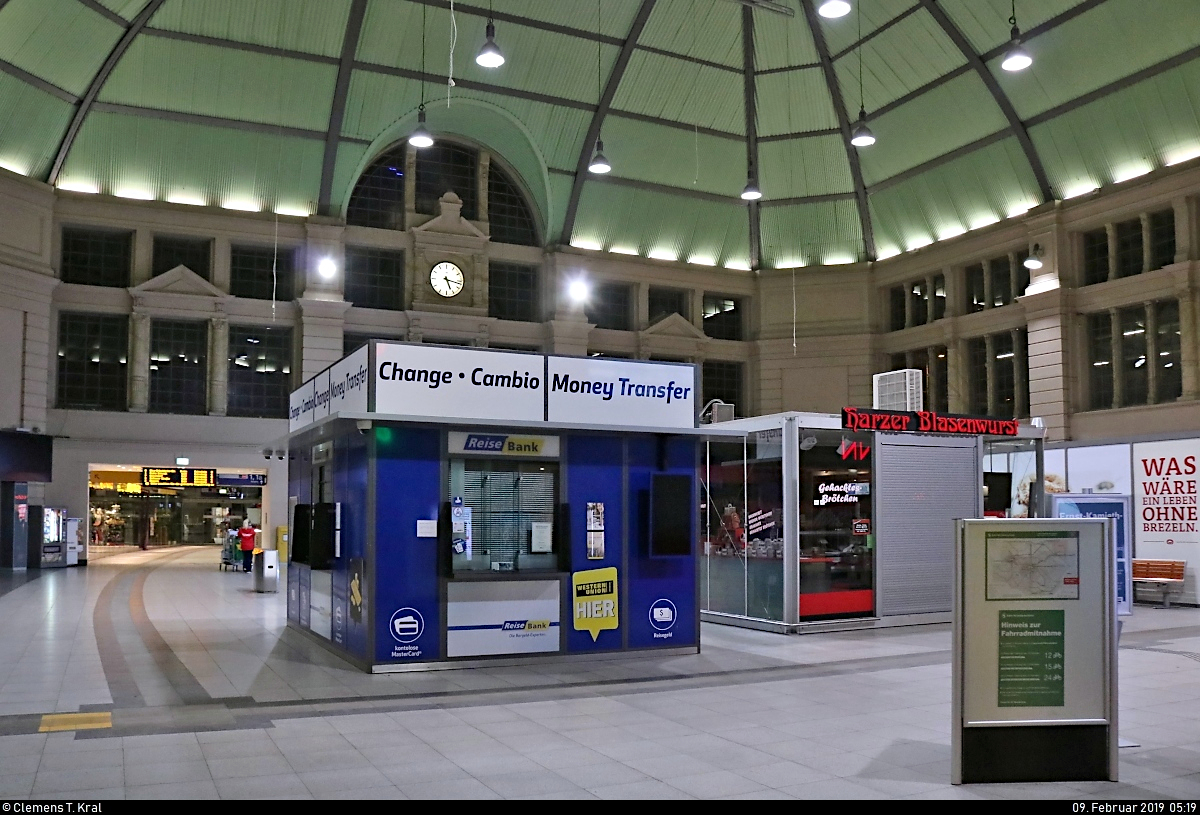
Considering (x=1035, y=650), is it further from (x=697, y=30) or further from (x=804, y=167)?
(x=804, y=167)

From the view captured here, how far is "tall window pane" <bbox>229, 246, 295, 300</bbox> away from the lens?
32.4 metres

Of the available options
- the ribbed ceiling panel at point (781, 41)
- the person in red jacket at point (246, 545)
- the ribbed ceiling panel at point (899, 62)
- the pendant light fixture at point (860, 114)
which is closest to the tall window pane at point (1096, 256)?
the ribbed ceiling panel at point (899, 62)

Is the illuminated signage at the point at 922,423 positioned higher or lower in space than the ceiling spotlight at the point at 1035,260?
lower

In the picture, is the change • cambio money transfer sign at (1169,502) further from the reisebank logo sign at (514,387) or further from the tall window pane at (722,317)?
the tall window pane at (722,317)

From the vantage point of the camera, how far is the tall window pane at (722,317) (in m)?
38.5

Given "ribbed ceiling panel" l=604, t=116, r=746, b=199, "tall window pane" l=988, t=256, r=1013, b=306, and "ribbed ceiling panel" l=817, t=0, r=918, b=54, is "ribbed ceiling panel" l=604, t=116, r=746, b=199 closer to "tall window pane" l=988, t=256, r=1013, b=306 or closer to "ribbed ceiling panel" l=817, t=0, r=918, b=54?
"ribbed ceiling panel" l=817, t=0, r=918, b=54

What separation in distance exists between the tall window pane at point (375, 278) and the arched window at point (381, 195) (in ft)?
3.08

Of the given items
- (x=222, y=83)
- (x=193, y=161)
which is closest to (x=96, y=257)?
(x=193, y=161)

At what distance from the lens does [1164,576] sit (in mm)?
20516

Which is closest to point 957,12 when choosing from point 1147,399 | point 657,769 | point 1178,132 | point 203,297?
point 1178,132

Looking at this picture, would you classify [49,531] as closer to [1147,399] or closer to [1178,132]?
[1147,399]

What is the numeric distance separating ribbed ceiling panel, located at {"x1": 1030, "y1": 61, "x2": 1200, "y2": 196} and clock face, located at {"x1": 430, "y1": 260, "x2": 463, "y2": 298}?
18298 millimetres

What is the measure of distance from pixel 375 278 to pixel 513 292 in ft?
15.8
